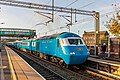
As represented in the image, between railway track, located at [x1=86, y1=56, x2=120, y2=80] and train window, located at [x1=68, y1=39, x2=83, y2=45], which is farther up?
train window, located at [x1=68, y1=39, x2=83, y2=45]

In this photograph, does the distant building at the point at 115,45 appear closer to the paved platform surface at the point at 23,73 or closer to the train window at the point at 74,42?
the train window at the point at 74,42

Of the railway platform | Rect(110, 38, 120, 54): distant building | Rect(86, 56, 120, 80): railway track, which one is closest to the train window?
Rect(86, 56, 120, 80): railway track

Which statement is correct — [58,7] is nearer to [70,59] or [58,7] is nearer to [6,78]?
[70,59]

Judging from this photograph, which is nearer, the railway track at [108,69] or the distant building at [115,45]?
the railway track at [108,69]

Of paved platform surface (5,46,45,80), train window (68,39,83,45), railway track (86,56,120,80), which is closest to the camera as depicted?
paved platform surface (5,46,45,80)

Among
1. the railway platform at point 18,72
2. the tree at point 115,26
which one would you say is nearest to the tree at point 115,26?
the tree at point 115,26

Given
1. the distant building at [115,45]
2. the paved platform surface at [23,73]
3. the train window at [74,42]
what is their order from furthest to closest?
the distant building at [115,45] < the train window at [74,42] < the paved platform surface at [23,73]

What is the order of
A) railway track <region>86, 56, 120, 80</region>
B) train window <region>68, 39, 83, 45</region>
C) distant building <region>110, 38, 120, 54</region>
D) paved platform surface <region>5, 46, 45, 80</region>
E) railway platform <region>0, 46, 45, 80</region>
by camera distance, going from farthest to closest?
distant building <region>110, 38, 120, 54</region> < train window <region>68, 39, 83, 45</region> < railway track <region>86, 56, 120, 80</region> < railway platform <region>0, 46, 45, 80</region> < paved platform surface <region>5, 46, 45, 80</region>

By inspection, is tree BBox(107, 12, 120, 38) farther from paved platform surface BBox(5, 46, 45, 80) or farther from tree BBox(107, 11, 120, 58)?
paved platform surface BBox(5, 46, 45, 80)

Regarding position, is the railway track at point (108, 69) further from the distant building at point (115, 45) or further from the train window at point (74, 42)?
the distant building at point (115, 45)

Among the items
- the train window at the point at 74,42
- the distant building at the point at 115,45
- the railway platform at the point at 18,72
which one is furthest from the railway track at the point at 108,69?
the distant building at the point at 115,45

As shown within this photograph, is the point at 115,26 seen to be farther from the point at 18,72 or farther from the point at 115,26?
the point at 18,72

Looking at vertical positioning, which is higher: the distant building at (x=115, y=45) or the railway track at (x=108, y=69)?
the distant building at (x=115, y=45)

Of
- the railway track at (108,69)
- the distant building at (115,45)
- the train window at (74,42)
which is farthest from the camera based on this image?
the distant building at (115,45)
